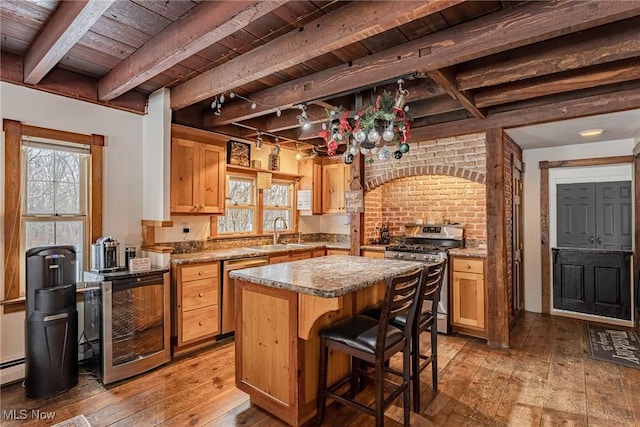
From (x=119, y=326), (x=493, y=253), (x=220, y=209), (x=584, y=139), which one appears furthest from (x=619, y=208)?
(x=119, y=326)

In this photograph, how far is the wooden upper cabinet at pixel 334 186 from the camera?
5387mm

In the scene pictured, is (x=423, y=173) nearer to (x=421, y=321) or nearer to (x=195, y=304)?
(x=421, y=321)

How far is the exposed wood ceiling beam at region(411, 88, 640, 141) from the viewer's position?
118 inches

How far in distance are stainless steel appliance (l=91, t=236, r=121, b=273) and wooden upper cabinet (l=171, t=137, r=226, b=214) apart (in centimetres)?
75

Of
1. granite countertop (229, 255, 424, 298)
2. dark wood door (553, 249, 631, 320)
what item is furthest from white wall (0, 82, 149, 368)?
dark wood door (553, 249, 631, 320)

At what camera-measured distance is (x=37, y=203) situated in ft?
9.89

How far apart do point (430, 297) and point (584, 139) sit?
3.61 meters

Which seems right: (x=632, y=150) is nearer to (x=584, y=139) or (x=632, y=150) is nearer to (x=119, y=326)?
(x=584, y=139)

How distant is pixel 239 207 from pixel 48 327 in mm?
2520

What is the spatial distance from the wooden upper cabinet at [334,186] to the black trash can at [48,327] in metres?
3.57

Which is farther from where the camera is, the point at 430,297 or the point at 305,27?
the point at 430,297

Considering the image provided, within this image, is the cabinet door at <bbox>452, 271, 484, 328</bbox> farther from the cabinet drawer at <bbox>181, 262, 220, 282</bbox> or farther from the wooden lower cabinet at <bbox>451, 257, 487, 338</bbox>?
the cabinet drawer at <bbox>181, 262, 220, 282</bbox>

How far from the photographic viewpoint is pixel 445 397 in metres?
2.62

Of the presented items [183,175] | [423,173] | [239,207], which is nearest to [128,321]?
[183,175]
